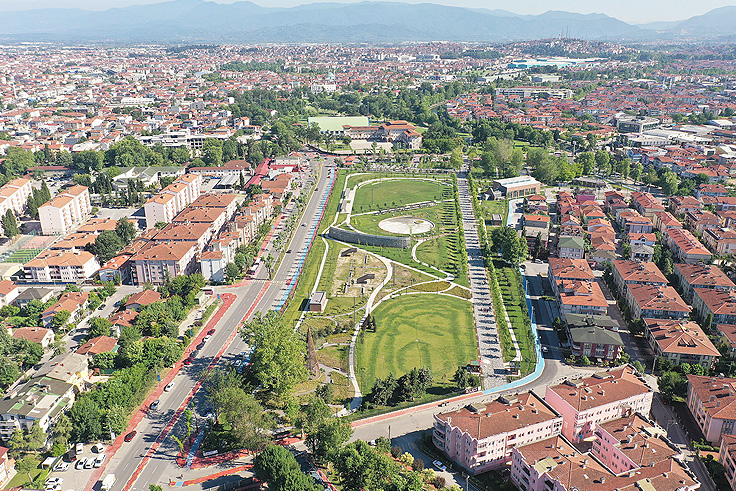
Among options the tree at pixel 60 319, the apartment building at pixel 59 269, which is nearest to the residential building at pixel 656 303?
the tree at pixel 60 319

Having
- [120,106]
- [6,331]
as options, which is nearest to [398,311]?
[6,331]

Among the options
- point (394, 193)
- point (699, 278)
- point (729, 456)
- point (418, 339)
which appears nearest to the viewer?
point (729, 456)

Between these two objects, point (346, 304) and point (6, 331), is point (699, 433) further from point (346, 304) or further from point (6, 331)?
point (6, 331)

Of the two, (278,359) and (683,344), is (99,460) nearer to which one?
(278,359)

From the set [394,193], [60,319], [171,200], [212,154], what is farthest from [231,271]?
[212,154]

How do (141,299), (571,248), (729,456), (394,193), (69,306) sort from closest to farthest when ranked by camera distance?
(729,456), (69,306), (141,299), (571,248), (394,193)

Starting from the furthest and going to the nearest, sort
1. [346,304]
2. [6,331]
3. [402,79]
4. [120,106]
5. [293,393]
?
[402,79] < [120,106] < [346,304] < [6,331] < [293,393]
